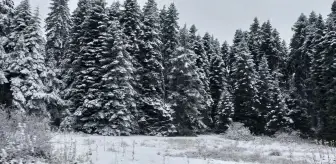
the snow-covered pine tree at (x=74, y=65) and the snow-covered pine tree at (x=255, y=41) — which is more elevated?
the snow-covered pine tree at (x=255, y=41)

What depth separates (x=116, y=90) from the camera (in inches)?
974

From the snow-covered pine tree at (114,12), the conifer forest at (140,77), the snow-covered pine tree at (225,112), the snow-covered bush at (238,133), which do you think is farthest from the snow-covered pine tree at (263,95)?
the snow-covered pine tree at (114,12)

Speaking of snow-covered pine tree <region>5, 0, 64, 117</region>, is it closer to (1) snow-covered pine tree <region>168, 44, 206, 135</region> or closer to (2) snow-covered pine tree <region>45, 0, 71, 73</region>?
(2) snow-covered pine tree <region>45, 0, 71, 73</region>

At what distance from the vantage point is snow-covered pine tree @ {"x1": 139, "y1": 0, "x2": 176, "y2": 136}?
28734 millimetres

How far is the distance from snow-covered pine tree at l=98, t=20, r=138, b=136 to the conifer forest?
86 mm

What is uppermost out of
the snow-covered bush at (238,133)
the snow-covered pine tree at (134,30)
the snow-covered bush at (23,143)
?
the snow-covered pine tree at (134,30)

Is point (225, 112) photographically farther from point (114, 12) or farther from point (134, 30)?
point (114, 12)

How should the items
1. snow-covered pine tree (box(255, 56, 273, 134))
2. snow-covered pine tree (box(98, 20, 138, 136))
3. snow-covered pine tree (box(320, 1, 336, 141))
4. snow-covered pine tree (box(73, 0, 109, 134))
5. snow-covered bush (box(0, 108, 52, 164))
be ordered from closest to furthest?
snow-covered bush (box(0, 108, 52, 164)) < snow-covered pine tree (box(98, 20, 138, 136)) < snow-covered pine tree (box(73, 0, 109, 134)) < snow-covered pine tree (box(320, 1, 336, 141)) < snow-covered pine tree (box(255, 56, 273, 134))

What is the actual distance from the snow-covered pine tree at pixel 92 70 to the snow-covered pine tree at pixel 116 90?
462 mm

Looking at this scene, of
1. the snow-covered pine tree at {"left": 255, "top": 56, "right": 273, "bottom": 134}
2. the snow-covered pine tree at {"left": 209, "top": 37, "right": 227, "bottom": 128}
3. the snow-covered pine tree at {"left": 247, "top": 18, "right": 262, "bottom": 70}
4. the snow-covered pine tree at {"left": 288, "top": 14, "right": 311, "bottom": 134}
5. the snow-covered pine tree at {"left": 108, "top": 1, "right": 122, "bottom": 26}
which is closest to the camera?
the snow-covered pine tree at {"left": 108, "top": 1, "right": 122, "bottom": 26}

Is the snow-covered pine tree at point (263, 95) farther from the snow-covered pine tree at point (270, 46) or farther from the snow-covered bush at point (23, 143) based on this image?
the snow-covered bush at point (23, 143)

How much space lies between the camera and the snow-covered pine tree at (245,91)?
3844 cm

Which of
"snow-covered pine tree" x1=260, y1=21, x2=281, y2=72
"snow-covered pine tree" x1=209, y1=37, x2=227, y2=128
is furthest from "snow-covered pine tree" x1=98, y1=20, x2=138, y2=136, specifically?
"snow-covered pine tree" x1=260, y1=21, x2=281, y2=72

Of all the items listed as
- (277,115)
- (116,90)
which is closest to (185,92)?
(116,90)
